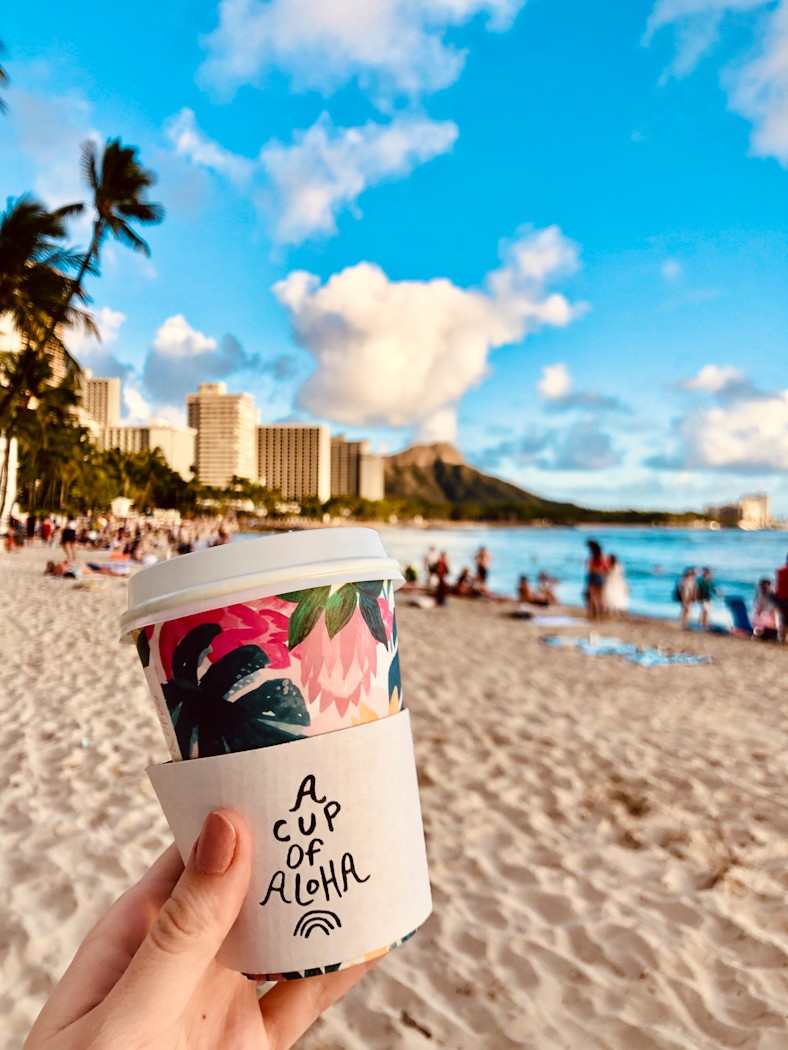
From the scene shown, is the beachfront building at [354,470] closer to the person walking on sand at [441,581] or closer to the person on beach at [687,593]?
the person walking on sand at [441,581]

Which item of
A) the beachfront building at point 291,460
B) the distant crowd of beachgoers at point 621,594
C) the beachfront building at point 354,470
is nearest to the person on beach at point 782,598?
the distant crowd of beachgoers at point 621,594

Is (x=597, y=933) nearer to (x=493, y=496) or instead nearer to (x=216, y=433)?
(x=216, y=433)

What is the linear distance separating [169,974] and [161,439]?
99084mm

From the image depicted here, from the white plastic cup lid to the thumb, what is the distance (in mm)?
309

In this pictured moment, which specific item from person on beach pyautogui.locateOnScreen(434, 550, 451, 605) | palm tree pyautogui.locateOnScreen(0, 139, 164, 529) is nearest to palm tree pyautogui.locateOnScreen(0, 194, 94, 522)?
palm tree pyautogui.locateOnScreen(0, 139, 164, 529)

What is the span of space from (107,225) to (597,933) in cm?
2069

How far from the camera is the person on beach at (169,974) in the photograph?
0.94 metres

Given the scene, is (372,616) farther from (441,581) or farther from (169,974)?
(441,581)

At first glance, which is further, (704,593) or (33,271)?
(33,271)

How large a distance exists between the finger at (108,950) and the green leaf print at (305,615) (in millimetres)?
519

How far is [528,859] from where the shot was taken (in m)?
3.27

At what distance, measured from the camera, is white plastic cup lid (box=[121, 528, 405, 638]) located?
103cm

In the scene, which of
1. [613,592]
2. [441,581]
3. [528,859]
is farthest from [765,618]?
[528,859]

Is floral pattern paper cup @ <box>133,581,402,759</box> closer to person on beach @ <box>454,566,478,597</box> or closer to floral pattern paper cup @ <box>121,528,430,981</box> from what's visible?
floral pattern paper cup @ <box>121,528,430,981</box>
